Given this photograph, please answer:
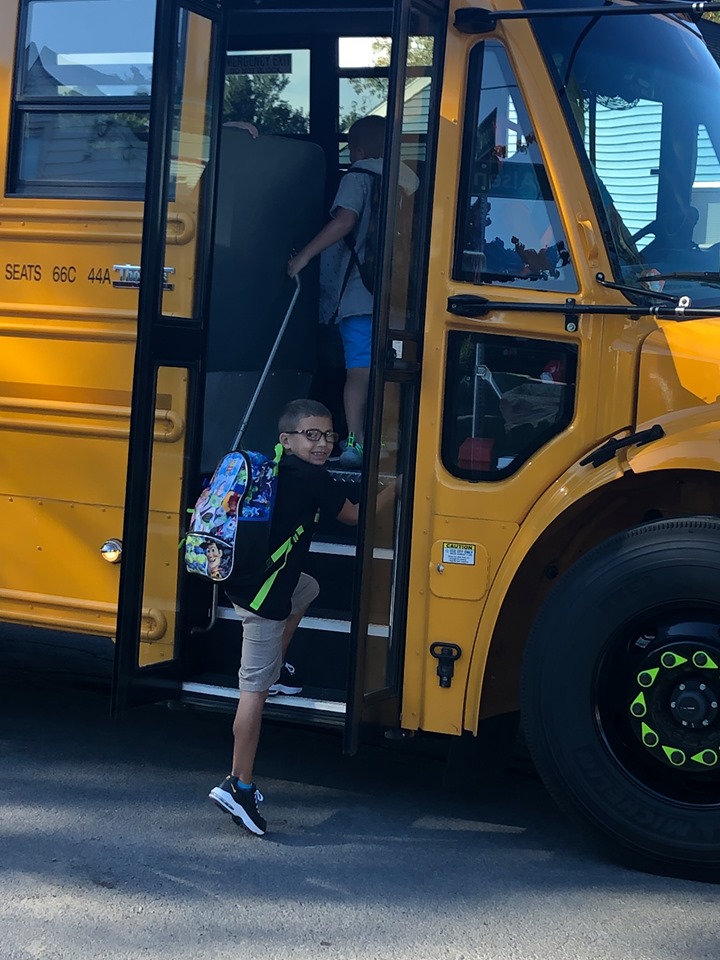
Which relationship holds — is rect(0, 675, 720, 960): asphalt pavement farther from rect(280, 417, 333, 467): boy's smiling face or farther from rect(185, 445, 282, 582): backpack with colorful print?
rect(280, 417, 333, 467): boy's smiling face

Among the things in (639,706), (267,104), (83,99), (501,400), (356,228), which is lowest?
(639,706)

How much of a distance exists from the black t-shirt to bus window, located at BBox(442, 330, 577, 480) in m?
0.43

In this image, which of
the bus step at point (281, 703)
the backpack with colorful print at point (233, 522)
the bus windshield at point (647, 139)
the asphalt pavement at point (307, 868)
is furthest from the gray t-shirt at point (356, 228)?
the asphalt pavement at point (307, 868)

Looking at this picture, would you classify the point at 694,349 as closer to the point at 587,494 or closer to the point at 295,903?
the point at 587,494

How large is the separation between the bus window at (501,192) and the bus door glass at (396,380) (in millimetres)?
116

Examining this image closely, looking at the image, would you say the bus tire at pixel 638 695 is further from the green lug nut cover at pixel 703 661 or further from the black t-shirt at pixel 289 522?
the black t-shirt at pixel 289 522

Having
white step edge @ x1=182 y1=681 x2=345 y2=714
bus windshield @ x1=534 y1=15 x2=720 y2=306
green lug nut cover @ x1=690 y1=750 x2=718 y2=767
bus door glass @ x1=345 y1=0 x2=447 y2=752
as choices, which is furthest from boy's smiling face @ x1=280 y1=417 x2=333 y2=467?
green lug nut cover @ x1=690 y1=750 x2=718 y2=767

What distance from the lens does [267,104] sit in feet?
18.0

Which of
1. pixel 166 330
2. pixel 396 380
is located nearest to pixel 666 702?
pixel 396 380

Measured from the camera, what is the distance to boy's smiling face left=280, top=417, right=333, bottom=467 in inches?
156

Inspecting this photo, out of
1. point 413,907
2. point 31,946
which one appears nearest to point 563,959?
point 413,907

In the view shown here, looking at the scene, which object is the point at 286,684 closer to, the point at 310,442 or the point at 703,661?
the point at 310,442

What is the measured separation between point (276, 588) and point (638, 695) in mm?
1131

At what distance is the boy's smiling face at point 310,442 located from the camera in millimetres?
3961
